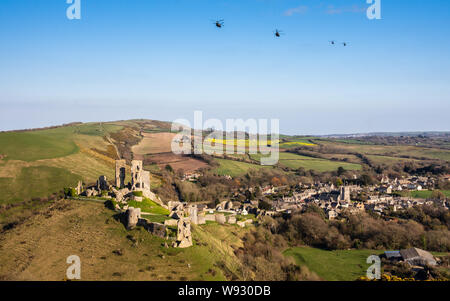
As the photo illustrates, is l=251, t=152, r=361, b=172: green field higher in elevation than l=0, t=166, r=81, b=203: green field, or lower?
lower

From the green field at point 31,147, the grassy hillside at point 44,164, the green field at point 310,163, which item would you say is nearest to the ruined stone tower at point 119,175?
the grassy hillside at point 44,164

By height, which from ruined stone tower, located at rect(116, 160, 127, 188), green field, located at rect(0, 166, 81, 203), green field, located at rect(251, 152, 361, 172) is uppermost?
ruined stone tower, located at rect(116, 160, 127, 188)

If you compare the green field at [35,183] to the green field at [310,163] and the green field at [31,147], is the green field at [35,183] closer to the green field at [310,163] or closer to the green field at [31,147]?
the green field at [31,147]

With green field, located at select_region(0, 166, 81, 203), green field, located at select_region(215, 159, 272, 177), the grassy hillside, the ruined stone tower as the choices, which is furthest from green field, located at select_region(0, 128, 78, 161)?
green field, located at select_region(215, 159, 272, 177)

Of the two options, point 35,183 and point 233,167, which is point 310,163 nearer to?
point 233,167

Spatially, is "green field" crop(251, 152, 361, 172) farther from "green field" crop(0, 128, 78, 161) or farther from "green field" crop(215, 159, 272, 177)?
"green field" crop(0, 128, 78, 161)

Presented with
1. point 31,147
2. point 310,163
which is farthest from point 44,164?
point 310,163
